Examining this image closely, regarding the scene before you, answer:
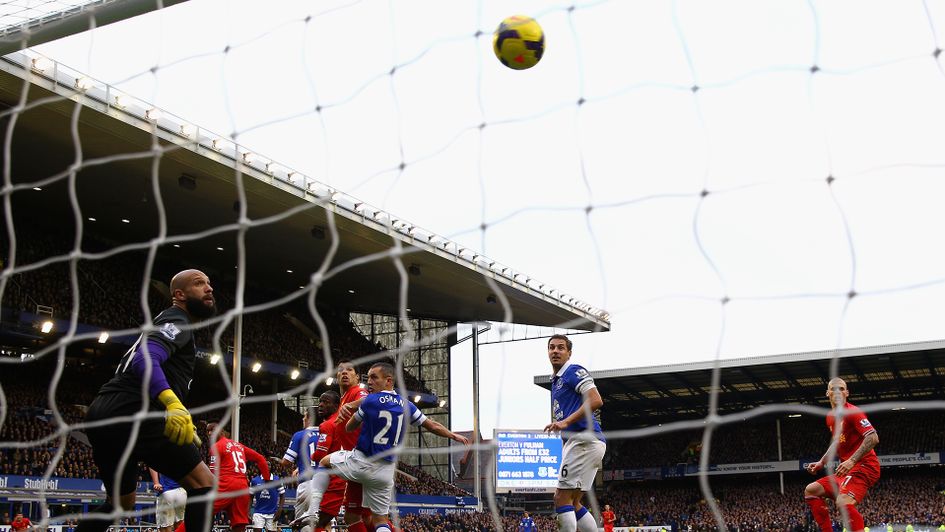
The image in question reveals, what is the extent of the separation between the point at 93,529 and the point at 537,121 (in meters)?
3.22

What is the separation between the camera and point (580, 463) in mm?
5812

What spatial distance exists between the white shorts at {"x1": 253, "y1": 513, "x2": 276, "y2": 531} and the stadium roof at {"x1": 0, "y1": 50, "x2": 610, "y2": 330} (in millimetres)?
4480

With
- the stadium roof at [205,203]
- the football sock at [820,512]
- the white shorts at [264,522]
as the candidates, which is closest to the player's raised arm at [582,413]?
the football sock at [820,512]

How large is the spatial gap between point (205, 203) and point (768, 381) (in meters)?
27.3

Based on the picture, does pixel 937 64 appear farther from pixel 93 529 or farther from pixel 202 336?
pixel 202 336

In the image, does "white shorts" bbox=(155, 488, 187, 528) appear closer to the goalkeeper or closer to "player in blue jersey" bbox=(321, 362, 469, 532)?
"player in blue jersey" bbox=(321, 362, 469, 532)

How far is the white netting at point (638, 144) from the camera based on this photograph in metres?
3.87

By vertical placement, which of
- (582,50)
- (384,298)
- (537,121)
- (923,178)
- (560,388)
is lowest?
(560,388)

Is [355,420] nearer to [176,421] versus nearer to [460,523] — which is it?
[176,421]

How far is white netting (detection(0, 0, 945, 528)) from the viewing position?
3865 millimetres

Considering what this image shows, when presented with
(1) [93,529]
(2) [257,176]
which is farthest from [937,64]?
(2) [257,176]

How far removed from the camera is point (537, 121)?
519cm

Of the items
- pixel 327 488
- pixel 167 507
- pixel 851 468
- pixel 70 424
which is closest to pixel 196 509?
pixel 327 488

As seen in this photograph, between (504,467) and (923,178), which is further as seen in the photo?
(504,467)
